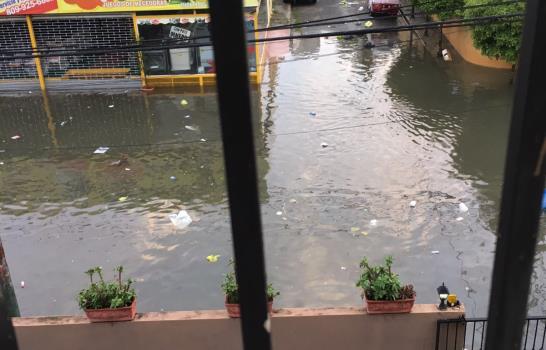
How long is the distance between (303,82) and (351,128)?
354cm

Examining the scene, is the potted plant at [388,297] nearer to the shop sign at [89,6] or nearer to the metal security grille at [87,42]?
the shop sign at [89,6]

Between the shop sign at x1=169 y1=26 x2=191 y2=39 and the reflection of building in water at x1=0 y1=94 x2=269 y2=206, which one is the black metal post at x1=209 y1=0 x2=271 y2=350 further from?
the shop sign at x1=169 y1=26 x2=191 y2=39

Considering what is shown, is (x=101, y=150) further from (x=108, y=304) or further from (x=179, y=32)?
(x=108, y=304)

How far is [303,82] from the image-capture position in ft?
47.3

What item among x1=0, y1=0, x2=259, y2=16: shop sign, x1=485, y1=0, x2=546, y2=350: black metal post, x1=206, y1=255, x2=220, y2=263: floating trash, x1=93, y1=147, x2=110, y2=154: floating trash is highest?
x1=0, y1=0, x2=259, y2=16: shop sign

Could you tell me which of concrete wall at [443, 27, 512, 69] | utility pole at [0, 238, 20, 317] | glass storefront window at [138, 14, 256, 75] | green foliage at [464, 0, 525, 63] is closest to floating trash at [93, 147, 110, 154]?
glass storefront window at [138, 14, 256, 75]

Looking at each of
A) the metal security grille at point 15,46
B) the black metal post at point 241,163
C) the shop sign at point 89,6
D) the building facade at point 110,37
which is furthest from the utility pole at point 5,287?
the metal security grille at point 15,46

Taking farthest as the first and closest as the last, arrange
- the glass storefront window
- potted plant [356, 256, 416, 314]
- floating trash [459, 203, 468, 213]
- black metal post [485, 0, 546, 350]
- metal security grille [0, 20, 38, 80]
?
metal security grille [0, 20, 38, 80] → the glass storefront window → floating trash [459, 203, 468, 213] → potted plant [356, 256, 416, 314] → black metal post [485, 0, 546, 350]

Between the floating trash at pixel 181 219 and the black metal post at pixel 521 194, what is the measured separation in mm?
7370

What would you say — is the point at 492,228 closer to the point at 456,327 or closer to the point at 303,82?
the point at 456,327

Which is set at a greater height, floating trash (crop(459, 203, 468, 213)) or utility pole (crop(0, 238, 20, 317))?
utility pole (crop(0, 238, 20, 317))

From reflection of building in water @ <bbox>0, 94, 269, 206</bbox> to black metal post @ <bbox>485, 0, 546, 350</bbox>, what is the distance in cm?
804

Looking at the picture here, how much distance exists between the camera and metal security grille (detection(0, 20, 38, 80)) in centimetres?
1428

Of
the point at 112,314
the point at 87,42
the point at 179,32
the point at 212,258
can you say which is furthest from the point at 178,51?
the point at 112,314
